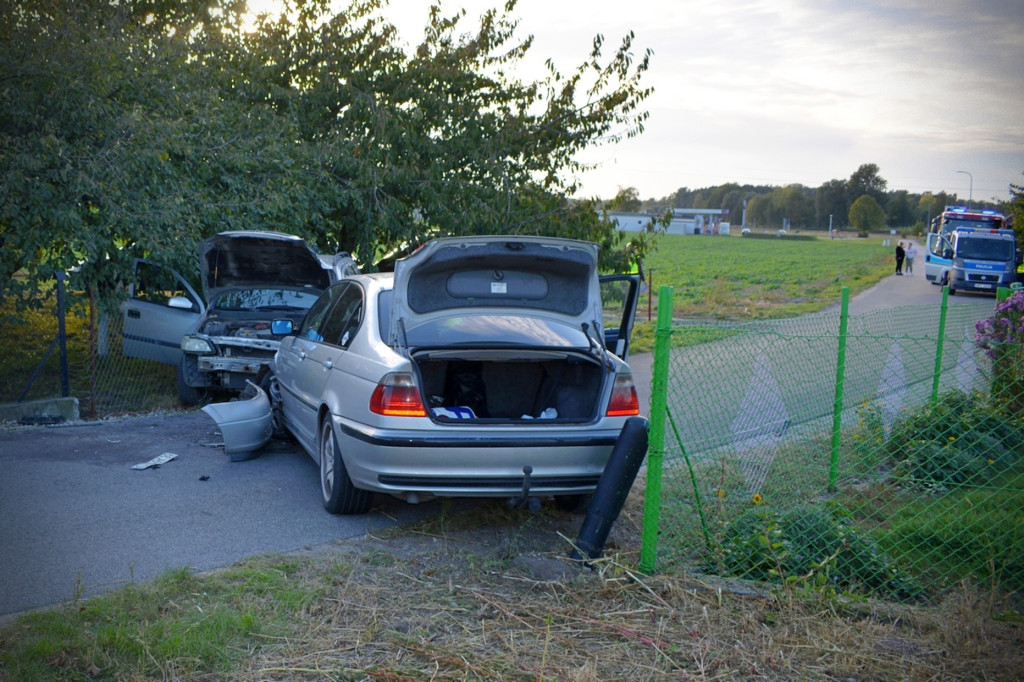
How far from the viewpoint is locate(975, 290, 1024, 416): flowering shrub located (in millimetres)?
6031

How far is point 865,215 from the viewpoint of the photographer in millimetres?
108562

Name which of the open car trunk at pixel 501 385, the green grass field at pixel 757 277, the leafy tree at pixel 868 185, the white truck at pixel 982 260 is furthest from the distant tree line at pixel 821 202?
the open car trunk at pixel 501 385

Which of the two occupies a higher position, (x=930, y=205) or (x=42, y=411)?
(x=930, y=205)

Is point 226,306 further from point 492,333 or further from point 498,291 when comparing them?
point 492,333

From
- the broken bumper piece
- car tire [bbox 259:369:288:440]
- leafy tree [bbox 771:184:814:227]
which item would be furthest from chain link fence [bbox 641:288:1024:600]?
leafy tree [bbox 771:184:814:227]

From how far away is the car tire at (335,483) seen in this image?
5.80 meters

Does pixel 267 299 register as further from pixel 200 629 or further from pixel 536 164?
pixel 200 629

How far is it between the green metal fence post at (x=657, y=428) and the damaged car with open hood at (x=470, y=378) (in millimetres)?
613

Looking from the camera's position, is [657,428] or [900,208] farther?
[900,208]

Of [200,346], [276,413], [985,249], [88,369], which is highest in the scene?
[985,249]

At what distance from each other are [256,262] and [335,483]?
18.9 feet

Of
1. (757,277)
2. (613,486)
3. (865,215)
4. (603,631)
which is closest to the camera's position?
(603,631)

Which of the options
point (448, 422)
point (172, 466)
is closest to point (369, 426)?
point (448, 422)

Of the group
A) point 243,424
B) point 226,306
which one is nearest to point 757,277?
point 226,306
